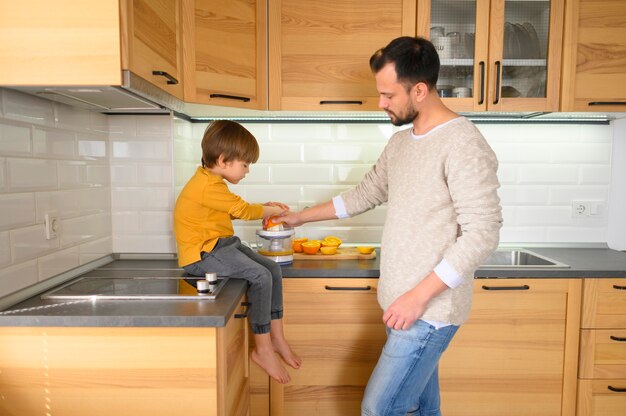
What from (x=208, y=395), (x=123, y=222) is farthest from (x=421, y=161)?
(x=123, y=222)

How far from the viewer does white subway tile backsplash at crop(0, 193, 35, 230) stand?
1406mm

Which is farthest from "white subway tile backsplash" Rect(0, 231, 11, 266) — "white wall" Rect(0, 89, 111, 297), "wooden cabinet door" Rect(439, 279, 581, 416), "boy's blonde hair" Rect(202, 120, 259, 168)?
"wooden cabinet door" Rect(439, 279, 581, 416)

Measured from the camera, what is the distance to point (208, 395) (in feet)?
4.51

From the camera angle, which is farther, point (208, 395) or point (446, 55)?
point (446, 55)

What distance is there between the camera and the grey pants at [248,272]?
70.1 inches

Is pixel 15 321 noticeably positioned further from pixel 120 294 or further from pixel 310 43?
pixel 310 43

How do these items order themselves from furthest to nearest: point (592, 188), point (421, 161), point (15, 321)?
point (592, 188), point (421, 161), point (15, 321)

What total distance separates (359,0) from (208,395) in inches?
65.7

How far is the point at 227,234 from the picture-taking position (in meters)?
1.93

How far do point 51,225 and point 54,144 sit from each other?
10.7 inches

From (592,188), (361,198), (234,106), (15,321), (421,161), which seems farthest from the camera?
(592,188)

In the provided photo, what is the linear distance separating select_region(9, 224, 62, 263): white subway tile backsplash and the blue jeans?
113 centimetres

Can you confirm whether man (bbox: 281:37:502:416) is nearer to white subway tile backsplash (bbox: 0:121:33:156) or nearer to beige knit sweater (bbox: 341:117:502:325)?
beige knit sweater (bbox: 341:117:502:325)

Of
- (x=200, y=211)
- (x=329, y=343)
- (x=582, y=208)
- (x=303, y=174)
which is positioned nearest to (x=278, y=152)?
(x=303, y=174)
